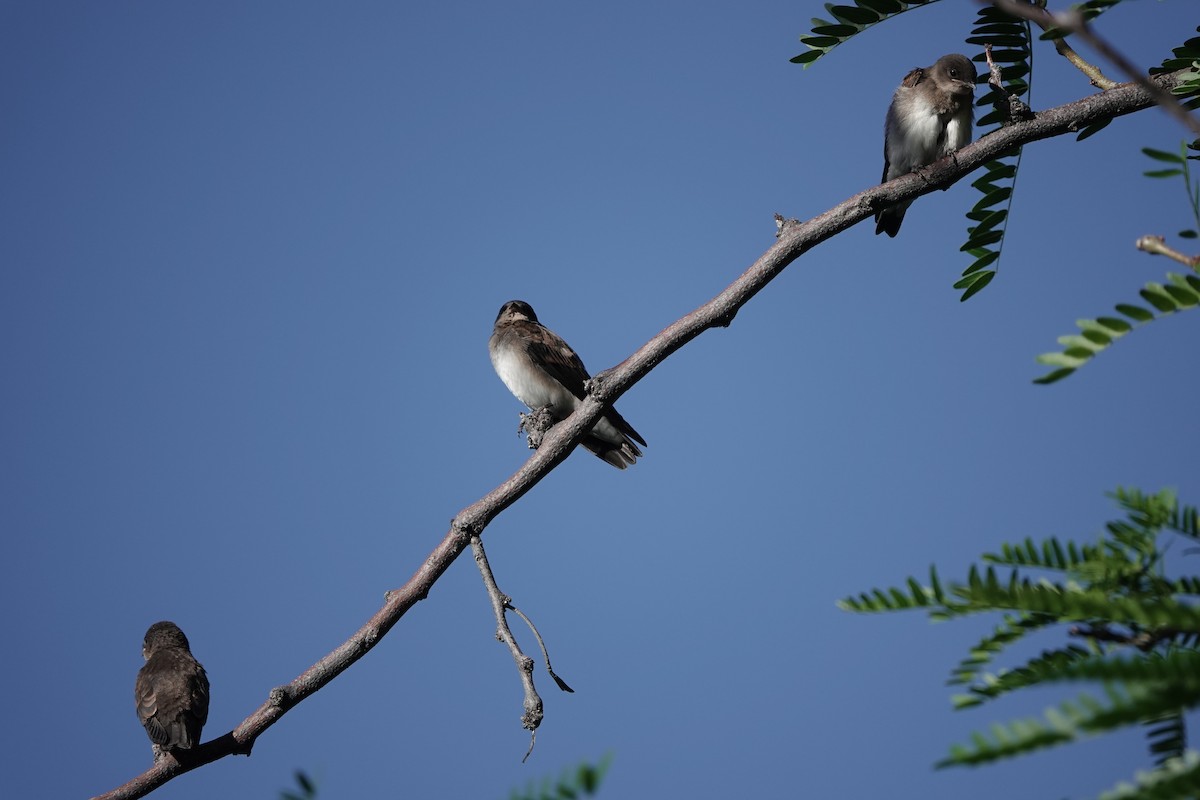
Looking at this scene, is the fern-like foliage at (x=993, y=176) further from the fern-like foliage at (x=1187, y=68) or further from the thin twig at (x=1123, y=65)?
the thin twig at (x=1123, y=65)

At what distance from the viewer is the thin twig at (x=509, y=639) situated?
3.96m

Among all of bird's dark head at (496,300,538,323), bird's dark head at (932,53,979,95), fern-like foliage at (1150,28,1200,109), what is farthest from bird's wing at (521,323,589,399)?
fern-like foliage at (1150,28,1200,109)

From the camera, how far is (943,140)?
28.2 ft

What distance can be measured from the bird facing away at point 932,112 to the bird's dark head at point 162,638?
774cm

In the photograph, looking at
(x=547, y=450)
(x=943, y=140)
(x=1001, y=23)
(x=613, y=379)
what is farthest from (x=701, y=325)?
(x=943, y=140)

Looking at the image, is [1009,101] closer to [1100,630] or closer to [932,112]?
[1100,630]

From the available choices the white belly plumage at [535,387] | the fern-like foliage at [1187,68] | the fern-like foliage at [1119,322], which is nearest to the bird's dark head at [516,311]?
the white belly plumage at [535,387]

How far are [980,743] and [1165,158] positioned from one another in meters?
1.16

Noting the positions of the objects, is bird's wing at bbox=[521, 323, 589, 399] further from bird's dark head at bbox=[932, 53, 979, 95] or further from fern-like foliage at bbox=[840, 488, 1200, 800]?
fern-like foliage at bbox=[840, 488, 1200, 800]

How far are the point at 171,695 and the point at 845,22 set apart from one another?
7.53 meters

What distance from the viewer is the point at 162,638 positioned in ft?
34.1

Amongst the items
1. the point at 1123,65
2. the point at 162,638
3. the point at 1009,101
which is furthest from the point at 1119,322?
the point at 162,638

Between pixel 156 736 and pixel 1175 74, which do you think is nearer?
pixel 1175 74

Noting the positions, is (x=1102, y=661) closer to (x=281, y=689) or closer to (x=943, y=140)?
(x=281, y=689)
